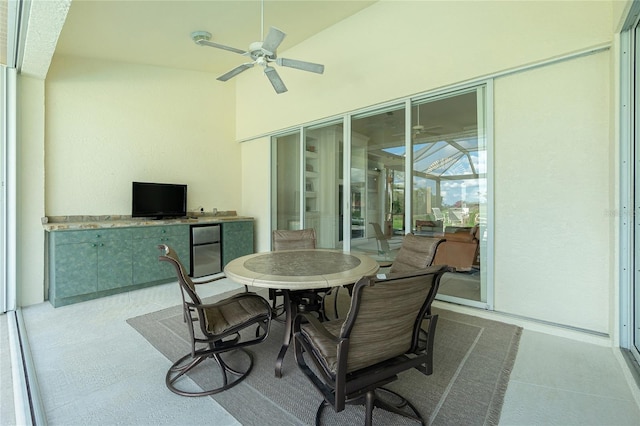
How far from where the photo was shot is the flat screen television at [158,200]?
4.34m

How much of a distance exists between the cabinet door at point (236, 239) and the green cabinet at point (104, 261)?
2.64 ft

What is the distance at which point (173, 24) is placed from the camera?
144 inches

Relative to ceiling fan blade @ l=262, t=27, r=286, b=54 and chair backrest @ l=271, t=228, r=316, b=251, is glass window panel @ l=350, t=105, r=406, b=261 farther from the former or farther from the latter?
ceiling fan blade @ l=262, t=27, r=286, b=54

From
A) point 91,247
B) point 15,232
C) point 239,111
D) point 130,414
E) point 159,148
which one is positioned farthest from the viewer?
point 239,111

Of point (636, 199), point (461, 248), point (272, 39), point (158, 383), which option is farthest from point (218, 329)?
point (636, 199)

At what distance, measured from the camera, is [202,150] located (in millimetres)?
5359

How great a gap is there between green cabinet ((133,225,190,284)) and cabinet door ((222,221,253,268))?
683mm

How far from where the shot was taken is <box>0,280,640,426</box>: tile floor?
5.48 ft

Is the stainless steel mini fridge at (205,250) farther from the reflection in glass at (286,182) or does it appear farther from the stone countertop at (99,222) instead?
the reflection in glass at (286,182)

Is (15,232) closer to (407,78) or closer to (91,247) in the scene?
(91,247)

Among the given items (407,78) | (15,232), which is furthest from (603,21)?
(15,232)

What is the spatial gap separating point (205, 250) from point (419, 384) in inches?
150

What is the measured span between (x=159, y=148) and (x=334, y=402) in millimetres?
4803

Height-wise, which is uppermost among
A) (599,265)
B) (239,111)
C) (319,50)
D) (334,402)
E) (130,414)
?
(319,50)
